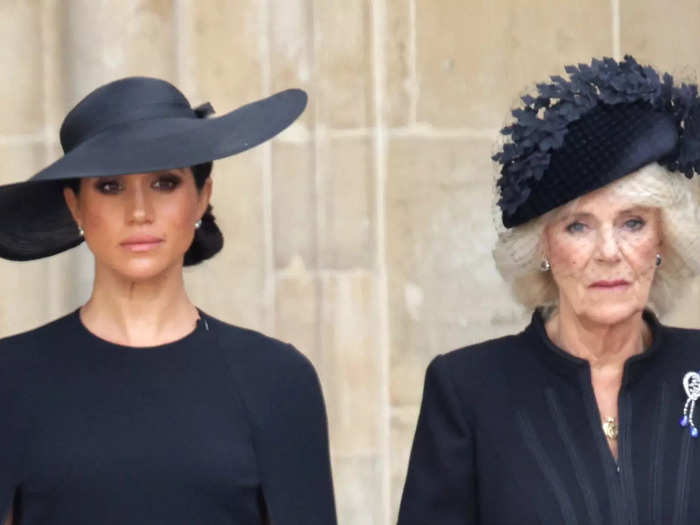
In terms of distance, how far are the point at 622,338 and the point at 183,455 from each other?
100 centimetres

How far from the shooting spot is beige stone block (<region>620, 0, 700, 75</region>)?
598 centimetres

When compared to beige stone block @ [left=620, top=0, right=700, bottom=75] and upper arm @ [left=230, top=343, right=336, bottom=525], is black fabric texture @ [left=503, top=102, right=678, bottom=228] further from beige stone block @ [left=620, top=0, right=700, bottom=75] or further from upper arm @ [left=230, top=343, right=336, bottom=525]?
beige stone block @ [left=620, top=0, right=700, bottom=75]

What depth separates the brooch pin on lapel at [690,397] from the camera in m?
3.92

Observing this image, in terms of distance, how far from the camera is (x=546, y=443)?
12.8ft

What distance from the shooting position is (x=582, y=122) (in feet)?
12.8

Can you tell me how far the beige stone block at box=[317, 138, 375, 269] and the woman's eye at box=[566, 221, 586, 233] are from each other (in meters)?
1.75

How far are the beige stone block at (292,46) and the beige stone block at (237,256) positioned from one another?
23cm

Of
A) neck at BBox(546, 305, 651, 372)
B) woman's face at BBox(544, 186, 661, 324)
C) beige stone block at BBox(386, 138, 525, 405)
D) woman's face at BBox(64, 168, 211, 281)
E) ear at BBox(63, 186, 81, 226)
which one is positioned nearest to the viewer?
woman's face at BBox(64, 168, 211, 281)

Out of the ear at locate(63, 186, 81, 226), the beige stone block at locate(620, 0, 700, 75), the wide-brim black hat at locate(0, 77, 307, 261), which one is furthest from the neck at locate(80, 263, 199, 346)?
the beige stone block at locate(620, 0, 700, 75)

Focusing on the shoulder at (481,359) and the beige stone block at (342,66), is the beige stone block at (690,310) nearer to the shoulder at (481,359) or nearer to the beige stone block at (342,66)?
the beige stone block at (342,66)

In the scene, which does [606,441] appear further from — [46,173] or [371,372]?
[371,372]

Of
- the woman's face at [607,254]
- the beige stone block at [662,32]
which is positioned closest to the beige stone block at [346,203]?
the beige stone block at [662,32]

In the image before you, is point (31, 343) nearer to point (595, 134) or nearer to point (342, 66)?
point (595, 134)

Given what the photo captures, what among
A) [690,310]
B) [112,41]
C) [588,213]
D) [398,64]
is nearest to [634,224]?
[588,213]
